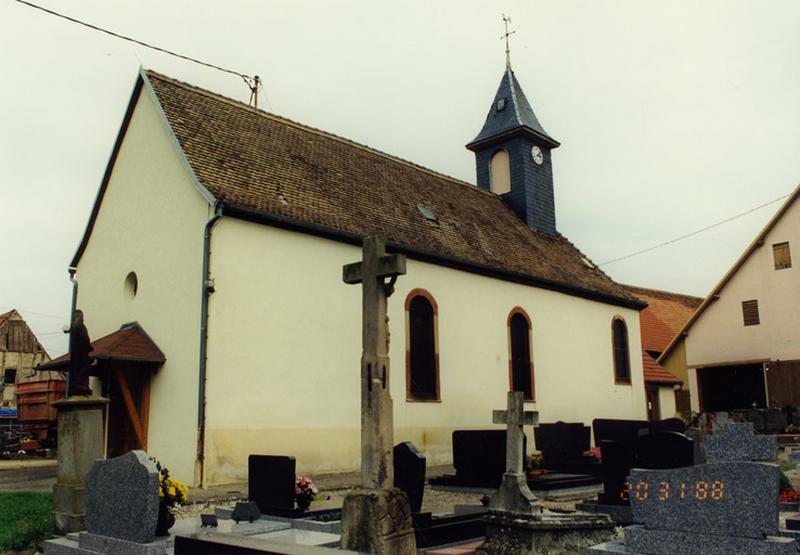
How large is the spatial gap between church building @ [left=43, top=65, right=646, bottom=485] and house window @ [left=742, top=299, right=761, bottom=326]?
8903 millimetres

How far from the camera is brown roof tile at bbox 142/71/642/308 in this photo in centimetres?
1536

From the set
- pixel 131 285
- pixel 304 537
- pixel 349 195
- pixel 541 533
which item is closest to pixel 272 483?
pixel 304 537

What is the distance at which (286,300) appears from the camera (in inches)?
574

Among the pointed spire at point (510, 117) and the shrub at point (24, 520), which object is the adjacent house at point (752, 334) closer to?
the pointed spire at point (510, 117)

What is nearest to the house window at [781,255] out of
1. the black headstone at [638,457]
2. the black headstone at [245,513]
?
the black headstone at [638,457]

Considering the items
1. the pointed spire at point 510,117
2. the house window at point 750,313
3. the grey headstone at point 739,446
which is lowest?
the grey headstone at point 739,446

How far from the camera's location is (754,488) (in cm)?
539

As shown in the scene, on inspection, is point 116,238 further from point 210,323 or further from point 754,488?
point 754,488

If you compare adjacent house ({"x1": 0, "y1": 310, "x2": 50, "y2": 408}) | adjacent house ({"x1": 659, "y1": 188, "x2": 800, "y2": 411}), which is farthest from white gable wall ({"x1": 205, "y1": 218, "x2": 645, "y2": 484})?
adjacent house ({"x1": 0, "y1": 310, "x2": 50, "y2": 408})

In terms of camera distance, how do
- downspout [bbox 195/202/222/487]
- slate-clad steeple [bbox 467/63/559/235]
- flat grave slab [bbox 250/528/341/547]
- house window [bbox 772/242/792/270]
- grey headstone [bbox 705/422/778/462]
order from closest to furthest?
flat grave slab [bbox 250/528/341/547] < grey headstone [bbox 705/422/778/462] < downspout [bbox 195/202/222/487] < slate-clad steeple [bbox 467/63/559/235] < house window [bbox 772/242/792/270]

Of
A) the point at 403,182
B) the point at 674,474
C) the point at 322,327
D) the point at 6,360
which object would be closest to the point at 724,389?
the point at 403,182

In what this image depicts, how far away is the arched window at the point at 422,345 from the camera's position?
56.3 ft

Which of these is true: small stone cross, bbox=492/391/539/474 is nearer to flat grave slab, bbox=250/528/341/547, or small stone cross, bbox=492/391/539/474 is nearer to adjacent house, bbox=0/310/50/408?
flat grave slab, bbox=250/528/341/547

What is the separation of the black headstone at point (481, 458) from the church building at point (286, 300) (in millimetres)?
3187
